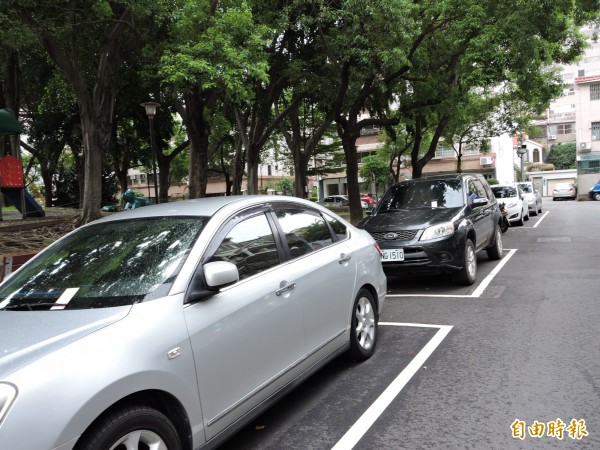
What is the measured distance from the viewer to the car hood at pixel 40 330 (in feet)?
7.01

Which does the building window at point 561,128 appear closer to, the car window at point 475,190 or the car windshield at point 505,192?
the car windshield at point 505,192

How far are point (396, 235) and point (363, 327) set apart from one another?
300 cm

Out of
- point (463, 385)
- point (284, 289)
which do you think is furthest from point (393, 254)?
point (284, 289)

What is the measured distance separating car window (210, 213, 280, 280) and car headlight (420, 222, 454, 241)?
4.13 metres

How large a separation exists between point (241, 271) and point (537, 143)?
69.6 m

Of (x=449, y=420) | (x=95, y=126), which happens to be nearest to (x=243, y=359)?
(x=449, y=420)

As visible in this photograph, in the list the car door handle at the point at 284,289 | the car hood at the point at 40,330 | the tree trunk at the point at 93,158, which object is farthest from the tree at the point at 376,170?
the car hood at the point at 40,330

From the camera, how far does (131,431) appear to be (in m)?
2.27

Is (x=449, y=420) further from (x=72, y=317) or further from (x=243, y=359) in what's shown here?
(x=72, y=317)

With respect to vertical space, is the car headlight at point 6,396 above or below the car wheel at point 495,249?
above

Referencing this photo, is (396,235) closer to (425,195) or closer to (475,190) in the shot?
(425,195)

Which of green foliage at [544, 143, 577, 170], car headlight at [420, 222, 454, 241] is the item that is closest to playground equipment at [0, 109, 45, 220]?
car headlight at [420, 222, 454, 241]

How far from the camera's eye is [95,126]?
14320 millimetres

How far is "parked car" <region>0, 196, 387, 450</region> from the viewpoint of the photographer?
6.87 ft
